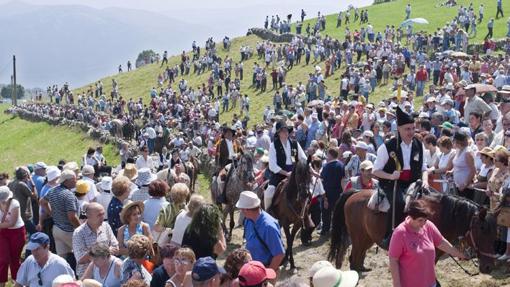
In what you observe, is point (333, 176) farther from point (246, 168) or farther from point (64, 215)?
point (64, 215)

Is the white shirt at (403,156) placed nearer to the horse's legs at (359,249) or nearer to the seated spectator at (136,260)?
the horse's legs at (359,249)

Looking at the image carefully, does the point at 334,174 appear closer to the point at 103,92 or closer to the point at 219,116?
the point at 219,116

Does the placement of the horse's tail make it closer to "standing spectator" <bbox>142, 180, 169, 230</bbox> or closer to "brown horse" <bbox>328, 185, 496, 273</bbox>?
"brown horse" <bbox>328, 185, 496, 273</bbox>

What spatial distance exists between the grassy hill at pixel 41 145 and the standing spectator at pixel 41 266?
29034mm

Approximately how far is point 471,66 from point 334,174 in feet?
60.0

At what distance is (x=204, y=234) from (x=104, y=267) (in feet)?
3.63

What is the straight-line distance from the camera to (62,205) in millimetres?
9758

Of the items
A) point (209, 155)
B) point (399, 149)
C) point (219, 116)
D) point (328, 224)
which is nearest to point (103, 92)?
point (219, 116)

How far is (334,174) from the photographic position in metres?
13.1

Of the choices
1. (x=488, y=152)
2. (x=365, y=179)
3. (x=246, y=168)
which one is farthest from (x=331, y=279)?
(x=246, y=168)

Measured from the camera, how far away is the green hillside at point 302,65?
1636 inches

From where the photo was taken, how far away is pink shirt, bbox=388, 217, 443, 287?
21.5 feet

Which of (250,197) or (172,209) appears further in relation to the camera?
(172,209)


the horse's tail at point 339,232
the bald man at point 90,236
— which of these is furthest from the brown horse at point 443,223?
the bald man at point 90,236
